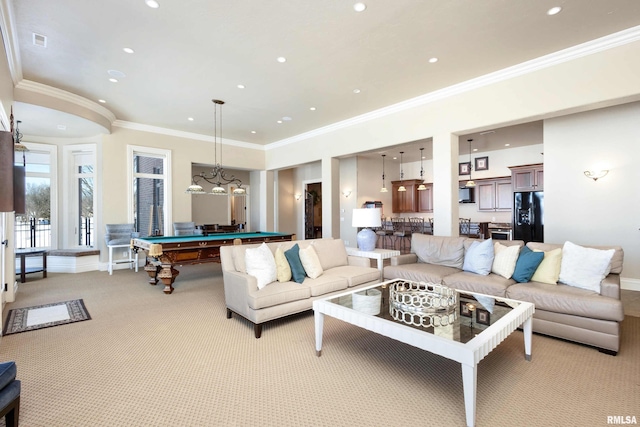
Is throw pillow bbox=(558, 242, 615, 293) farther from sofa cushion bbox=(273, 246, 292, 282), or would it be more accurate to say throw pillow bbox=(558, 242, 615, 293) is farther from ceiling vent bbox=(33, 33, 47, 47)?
ceiling vent bbox=(33, 33, 47, 47)

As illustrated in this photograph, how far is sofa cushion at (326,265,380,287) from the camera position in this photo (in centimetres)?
387

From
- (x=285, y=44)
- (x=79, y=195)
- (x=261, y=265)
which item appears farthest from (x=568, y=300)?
(x=79, y=195)

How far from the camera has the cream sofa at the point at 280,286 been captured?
10.2ft

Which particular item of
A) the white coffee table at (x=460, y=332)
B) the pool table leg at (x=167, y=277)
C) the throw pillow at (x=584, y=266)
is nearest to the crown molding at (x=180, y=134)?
the pool table leg at (x=167, y=277)

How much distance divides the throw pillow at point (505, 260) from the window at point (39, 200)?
8.81 meters

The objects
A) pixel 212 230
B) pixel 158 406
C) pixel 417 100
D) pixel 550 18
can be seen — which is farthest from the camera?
pixel 212 230

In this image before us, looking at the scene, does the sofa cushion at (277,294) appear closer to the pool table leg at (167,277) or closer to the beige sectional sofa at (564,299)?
the beige sectional sofa at (564,299)

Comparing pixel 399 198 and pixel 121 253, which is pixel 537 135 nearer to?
pixel 399 198

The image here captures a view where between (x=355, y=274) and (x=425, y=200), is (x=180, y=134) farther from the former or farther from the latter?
(x=425, y=200)

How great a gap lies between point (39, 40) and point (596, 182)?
8136 mm

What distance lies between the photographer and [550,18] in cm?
316

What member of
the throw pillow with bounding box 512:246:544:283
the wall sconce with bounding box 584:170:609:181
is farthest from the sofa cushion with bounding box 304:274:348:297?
the wall sconce with bounding box 584:170:609:181

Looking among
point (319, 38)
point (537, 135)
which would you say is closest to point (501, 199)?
point (537, 135)

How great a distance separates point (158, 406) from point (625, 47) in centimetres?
574
